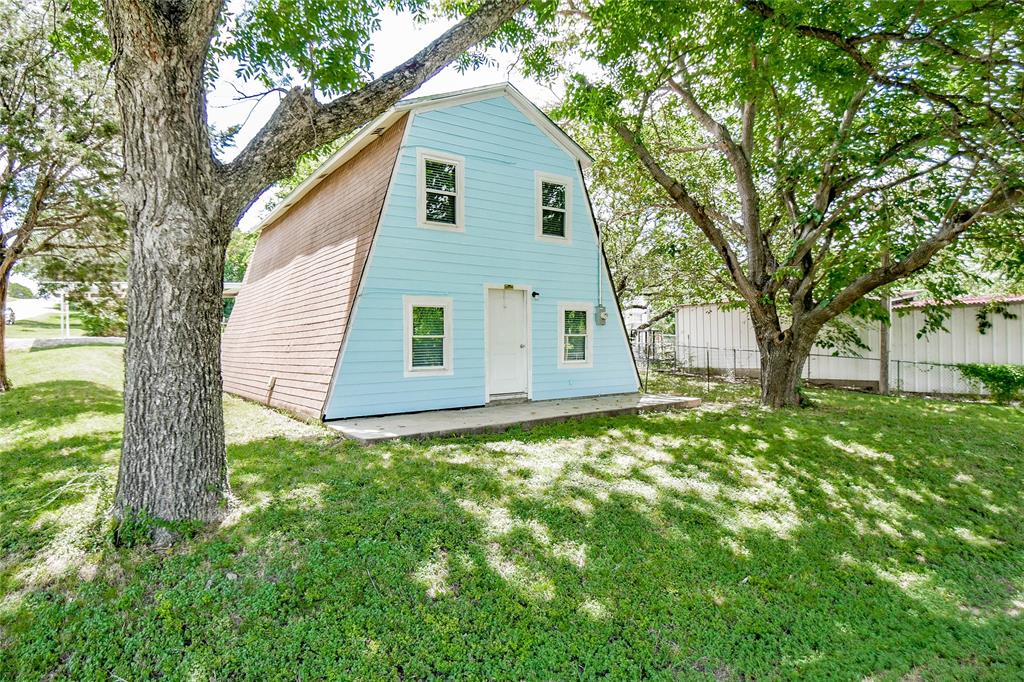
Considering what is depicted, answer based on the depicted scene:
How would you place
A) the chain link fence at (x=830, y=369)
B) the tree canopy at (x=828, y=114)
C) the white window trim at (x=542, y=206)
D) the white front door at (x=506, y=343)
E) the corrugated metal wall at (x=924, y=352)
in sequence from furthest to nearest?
the chain link fence at (x=830, y=369) < the corrugated metal wall at (x=924, y=352) < the white window trim at (x=542, y=206) < the white front door at (x=506, y=343) < the tree canopy at (x=828, y=114)

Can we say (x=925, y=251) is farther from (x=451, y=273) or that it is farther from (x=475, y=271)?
(x=451, y=273)

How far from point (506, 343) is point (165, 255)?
241 inches

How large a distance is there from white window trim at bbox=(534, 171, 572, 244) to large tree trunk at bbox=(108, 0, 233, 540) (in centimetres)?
650

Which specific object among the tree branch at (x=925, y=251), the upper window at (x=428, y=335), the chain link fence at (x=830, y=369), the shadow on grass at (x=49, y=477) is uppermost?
the tree branch at (x=925, y=251)

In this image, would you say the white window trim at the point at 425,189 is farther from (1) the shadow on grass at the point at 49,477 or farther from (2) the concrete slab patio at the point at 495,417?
(1) the shadow on grass at the point at 49,477

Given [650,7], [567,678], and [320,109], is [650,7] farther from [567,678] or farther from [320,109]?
[567,678]

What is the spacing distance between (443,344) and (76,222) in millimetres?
7451

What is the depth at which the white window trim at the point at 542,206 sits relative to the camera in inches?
367

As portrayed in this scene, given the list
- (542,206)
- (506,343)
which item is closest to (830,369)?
(542,206)

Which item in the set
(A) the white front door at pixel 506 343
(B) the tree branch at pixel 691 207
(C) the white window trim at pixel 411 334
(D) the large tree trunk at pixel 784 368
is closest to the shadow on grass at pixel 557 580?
(C) the white window trim at pixel 411 334

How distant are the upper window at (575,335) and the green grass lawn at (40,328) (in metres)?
21.4

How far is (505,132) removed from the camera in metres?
8.95

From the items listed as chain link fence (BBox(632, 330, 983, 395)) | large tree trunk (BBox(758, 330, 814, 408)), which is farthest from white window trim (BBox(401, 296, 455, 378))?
chain link fence (BBox(632, 330, 983, 395))

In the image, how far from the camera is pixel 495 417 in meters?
7.35
